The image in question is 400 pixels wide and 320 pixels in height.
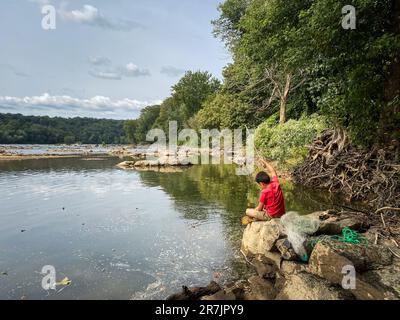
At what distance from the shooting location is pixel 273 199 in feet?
27.3

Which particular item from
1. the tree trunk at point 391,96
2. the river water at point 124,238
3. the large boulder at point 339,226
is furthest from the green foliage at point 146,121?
the large boulder at point 339,226

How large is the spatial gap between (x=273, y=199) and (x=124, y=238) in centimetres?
468

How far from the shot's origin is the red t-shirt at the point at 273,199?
8.20 m

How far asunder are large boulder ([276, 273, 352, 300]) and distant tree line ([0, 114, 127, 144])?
436 ft

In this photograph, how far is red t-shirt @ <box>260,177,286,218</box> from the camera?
26.9 feet

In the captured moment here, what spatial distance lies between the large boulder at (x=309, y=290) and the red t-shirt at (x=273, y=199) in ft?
9.89

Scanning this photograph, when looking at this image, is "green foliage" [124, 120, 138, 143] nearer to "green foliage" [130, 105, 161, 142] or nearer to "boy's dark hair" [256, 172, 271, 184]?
"green foliage" [130, 105, 161, 142]

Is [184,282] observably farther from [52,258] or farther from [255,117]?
[255,117]

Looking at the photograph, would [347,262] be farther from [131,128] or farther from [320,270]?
[131,128]

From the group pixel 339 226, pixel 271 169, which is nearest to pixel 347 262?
pixel 339 226

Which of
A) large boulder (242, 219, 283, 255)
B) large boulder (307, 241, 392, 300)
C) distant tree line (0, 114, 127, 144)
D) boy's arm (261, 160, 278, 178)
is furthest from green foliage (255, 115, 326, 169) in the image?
distant tree line (0, 114, 127, 144)

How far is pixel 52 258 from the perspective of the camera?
8094 millimetres

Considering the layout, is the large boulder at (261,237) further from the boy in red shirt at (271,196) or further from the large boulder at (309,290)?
the large boulder at (309,290)
